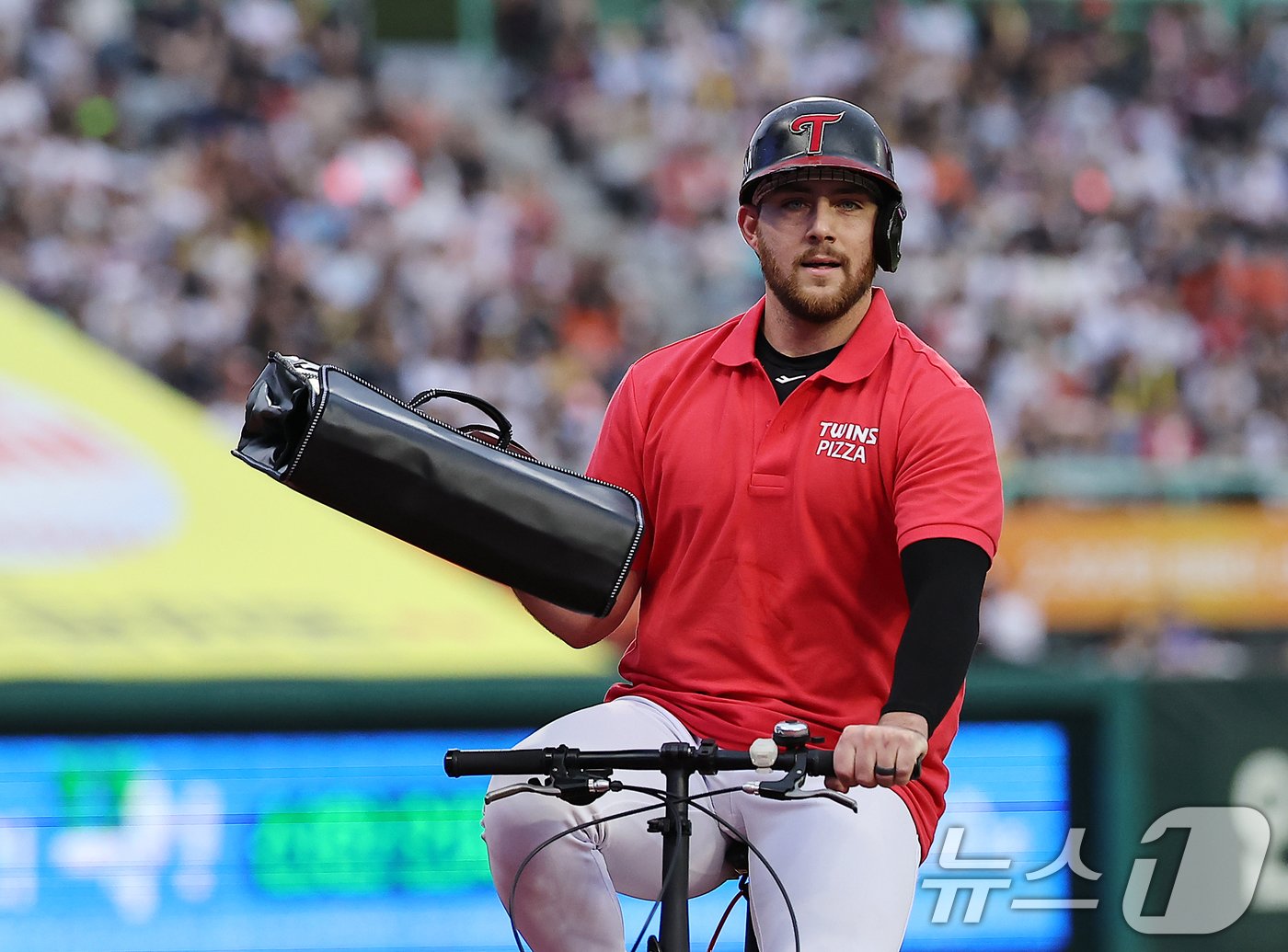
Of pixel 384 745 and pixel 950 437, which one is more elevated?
pixel 950 437

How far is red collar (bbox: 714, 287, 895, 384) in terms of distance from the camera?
3611 mm

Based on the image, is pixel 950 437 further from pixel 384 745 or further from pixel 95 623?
pixel 95 623

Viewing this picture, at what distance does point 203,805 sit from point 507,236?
33.0ft

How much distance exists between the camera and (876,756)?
114 inches

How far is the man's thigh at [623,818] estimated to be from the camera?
3.34 meters

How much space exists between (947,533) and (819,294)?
61cm

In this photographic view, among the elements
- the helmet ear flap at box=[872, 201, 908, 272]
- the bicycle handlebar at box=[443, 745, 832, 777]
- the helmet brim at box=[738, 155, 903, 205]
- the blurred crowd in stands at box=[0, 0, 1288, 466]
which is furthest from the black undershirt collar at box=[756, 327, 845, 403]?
the blurred crowd in stands at box=[0, 0, 1288, 466]

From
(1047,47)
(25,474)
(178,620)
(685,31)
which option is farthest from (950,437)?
(1047,47)

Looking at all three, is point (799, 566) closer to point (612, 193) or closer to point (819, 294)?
point (819, 294)

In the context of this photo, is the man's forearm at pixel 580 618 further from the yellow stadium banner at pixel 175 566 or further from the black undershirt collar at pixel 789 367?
the yellow stadium banner at pixel 175 566

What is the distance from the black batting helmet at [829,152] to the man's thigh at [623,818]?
1027 millimetres

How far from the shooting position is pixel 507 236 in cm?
1504

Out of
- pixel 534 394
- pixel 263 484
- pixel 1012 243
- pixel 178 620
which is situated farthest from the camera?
pixel 1012 243

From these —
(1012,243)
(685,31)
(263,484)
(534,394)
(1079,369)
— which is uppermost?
(685,31)
